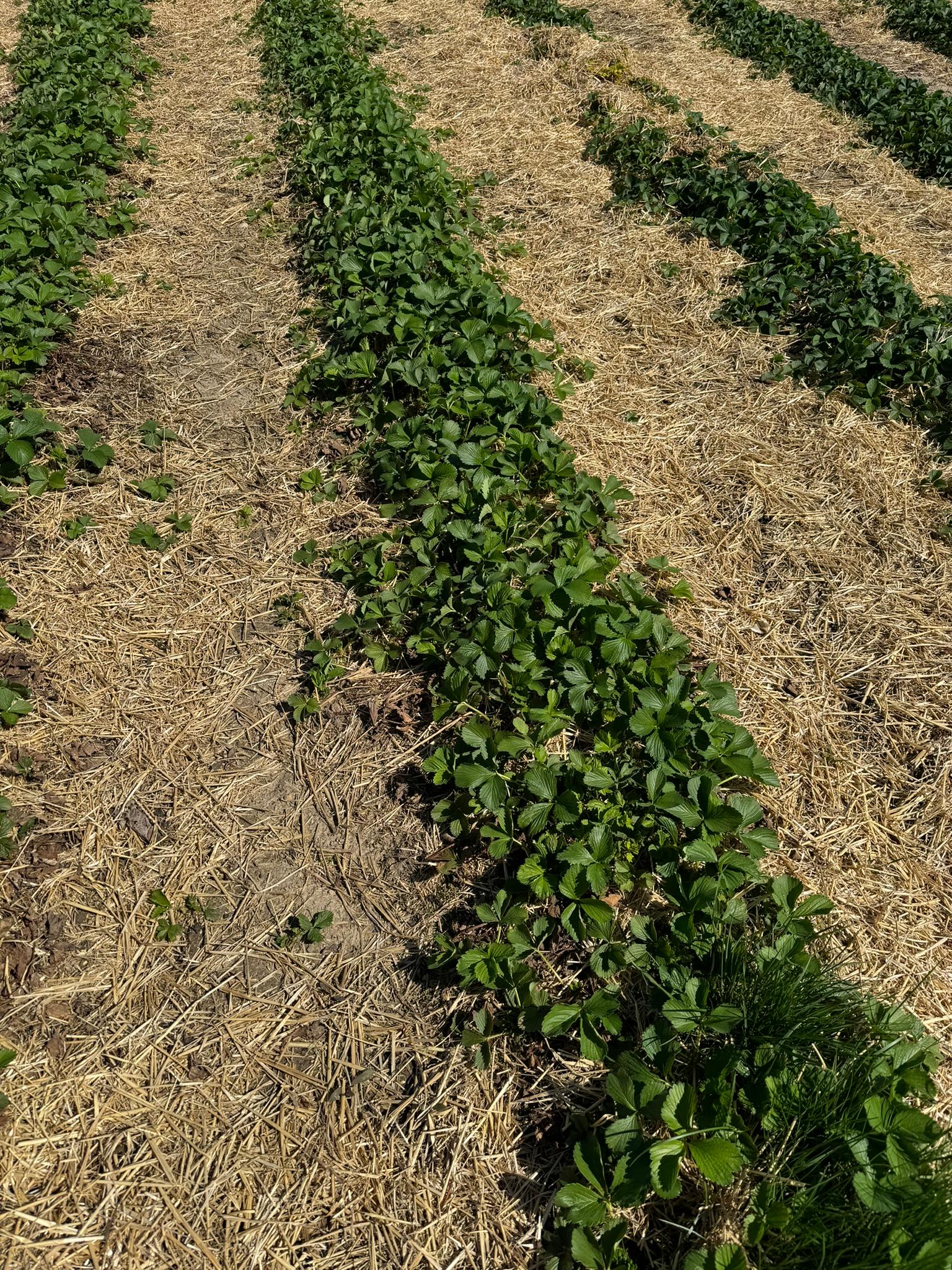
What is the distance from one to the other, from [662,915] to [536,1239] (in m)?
1.00

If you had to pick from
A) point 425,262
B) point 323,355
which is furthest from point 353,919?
point 425,262

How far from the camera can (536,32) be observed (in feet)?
30.9

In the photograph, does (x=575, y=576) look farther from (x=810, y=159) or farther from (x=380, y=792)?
(x=810, y=159)

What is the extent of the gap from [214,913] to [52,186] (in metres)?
5.54

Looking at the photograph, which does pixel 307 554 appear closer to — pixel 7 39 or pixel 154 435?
pixel 154 435

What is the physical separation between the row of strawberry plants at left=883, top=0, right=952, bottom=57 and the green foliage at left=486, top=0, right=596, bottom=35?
4.05m

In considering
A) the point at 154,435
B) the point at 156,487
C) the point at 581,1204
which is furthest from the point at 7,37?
the point at 581,1204

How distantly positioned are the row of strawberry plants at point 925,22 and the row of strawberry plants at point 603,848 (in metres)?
9.12

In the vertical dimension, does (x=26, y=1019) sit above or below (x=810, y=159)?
below

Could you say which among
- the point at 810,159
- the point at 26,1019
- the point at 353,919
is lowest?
the point at 26,1019

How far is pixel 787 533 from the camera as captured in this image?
14.0 feet

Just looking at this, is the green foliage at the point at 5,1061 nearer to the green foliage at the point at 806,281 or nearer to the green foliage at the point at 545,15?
the green foliage at the point at 806,281

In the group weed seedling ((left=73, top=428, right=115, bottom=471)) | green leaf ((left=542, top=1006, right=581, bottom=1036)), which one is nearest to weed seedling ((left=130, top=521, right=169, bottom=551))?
weed seedling ((left=73, top=428, right=115, bottom=471))

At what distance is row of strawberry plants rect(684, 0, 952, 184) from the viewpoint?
754 centimetres
